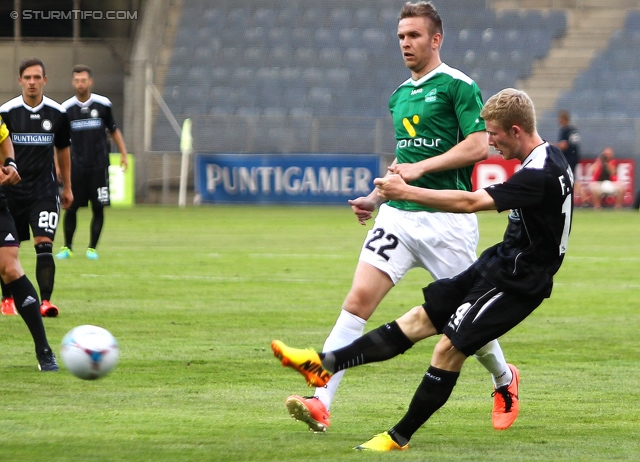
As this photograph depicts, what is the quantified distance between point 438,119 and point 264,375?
2.27 metres

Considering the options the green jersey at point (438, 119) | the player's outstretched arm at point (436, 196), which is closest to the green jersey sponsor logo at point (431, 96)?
the green jersey at point (438, 119)

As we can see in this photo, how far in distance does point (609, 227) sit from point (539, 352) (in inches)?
578

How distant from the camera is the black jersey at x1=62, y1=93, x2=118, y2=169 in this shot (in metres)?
15.1

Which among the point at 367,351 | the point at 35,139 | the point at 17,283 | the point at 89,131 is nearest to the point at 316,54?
the point at 89,131

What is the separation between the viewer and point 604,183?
97.5 ft

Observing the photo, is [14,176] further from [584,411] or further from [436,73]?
[584,411]

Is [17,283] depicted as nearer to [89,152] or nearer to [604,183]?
[89,152]

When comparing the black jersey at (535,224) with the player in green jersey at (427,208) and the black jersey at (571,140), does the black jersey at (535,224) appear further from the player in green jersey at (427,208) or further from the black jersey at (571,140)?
the black jersey at (571,140)

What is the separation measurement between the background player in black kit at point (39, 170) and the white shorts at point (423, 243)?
4.62 m

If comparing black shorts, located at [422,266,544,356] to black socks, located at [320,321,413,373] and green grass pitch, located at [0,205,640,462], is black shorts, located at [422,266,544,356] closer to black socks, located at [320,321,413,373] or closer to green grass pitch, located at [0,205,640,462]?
black socks, located at [320,321,413,373]

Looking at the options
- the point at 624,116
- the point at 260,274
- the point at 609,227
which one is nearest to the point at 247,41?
the point at 624,116

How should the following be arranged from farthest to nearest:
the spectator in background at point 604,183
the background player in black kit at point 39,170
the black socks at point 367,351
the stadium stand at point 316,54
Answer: the stadium stand at point 316,54 < the spectator in background at point 604,183 < the background player in black kit at point 39,170 < the black socks at point 367,351

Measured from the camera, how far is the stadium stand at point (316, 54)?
33438mm

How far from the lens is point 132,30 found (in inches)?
1337
